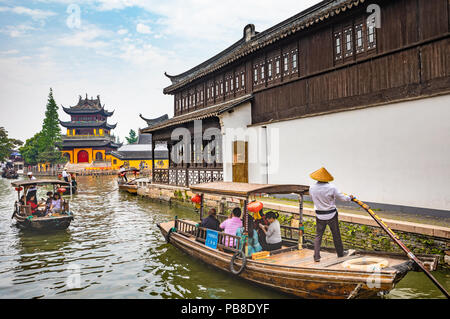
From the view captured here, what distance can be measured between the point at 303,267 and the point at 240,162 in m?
8.63

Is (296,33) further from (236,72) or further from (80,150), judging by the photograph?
(80,150)

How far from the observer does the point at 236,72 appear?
15875 mm

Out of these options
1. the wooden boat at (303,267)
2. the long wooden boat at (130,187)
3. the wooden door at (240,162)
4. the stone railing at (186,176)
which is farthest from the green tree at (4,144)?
the wooden boat at (303,267)

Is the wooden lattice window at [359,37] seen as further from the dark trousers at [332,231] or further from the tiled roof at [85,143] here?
the tiled roof at [85,143]

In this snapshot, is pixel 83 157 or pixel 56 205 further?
pixel 83 157

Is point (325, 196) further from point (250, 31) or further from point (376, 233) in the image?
point (250, 31)

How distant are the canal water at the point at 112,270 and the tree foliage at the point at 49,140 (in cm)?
4038

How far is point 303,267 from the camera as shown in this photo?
527 cm

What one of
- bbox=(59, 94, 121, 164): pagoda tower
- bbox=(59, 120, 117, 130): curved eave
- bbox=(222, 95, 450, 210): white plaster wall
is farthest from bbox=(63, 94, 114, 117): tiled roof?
bbox=(222, 95, 450, 210): white plaster wall

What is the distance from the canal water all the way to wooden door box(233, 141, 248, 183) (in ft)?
13.2

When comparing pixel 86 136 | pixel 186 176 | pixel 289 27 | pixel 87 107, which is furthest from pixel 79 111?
pixel 289 27

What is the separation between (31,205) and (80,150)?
45.0 m

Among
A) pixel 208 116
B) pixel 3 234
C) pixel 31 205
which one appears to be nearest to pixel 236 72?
pixel 208 116
